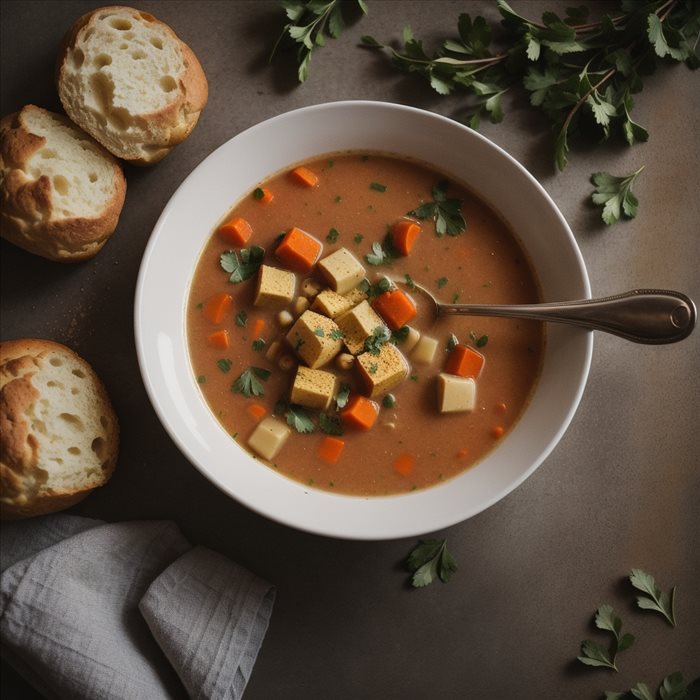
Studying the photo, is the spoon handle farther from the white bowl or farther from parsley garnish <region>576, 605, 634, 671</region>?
parsley garnish <region>576, 605, 634, 671</region>

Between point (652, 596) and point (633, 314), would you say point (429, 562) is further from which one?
point (633, 314)

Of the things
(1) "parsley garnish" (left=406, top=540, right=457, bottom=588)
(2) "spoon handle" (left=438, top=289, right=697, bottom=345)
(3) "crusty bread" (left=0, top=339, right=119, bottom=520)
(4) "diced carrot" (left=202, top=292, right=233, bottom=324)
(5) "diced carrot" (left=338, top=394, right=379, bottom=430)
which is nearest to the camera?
(2) "spoon handle" (left=438, top=289, right=697, bottom=345)

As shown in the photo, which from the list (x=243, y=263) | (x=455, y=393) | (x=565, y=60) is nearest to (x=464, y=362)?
(x=455, y=393)

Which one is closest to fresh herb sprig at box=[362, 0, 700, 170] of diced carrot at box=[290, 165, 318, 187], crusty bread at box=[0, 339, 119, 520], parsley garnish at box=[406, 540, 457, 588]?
diced carrot at box=[290, 165, 318, 187]

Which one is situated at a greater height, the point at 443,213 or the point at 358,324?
the point at 443,213

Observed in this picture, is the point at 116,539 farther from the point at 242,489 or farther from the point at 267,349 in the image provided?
the point at 267,349

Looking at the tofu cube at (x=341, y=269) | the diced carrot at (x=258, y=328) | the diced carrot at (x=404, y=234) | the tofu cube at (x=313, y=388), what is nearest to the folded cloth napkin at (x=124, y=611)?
the tofu cube at (x=313, y=388)

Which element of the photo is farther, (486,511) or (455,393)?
(486,511)

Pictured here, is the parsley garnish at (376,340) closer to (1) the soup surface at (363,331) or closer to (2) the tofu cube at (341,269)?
(1) the soup surface at (363,331)
